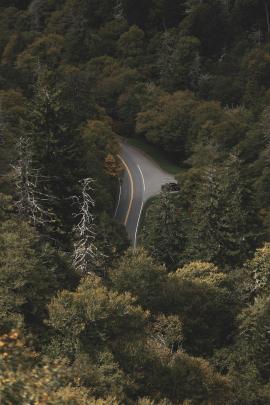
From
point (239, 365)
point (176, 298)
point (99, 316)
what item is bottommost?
point (239, 365)

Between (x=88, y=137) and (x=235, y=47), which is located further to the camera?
(x=235, y=47)

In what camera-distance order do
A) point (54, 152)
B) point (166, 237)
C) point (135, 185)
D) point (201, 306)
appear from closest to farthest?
point (201, 306) < point (54, 152) < point (166, 237) < point (135, 185)

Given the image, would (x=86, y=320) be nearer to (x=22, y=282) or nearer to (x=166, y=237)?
(x=22, y=282)

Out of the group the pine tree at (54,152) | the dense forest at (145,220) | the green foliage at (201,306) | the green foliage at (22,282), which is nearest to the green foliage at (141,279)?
the dense forest at (145,220)

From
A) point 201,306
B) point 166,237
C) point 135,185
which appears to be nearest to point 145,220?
point 166,237

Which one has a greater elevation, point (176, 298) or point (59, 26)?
point (59, 26)

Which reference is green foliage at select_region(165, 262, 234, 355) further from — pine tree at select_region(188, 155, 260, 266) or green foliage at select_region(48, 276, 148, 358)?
green foliage at select_region(48, 276, 148, 358)

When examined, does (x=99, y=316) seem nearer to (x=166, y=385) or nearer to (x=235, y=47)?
(x=166, y=385)

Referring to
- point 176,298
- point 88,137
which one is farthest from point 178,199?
point 176,298
